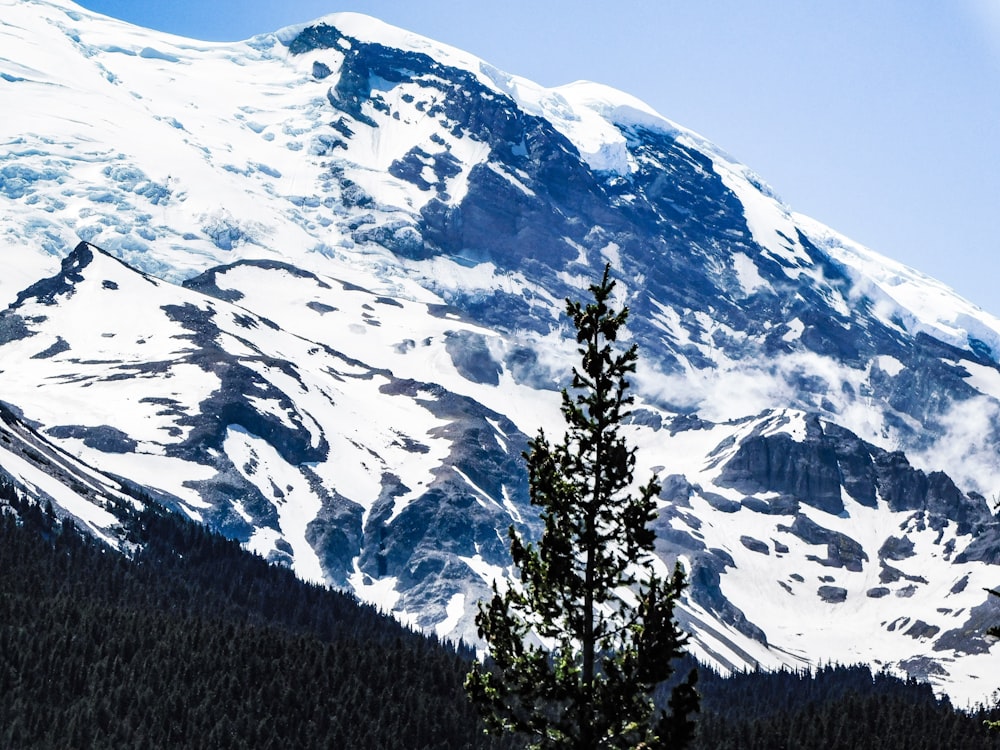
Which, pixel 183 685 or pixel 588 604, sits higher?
pixel 588 604

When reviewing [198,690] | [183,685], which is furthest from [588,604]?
[183,685]

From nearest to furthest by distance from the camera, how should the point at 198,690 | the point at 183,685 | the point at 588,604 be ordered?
the point at 588,604 < the point at 183,685 < the point at 198,690

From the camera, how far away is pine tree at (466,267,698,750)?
38.9 meters

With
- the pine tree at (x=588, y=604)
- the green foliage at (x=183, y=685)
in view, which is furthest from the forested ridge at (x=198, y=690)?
the pine tree at (x=588, y=604)

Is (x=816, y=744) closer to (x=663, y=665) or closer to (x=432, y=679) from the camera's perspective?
(x=432, y=679)

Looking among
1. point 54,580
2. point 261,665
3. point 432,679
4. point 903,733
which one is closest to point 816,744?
point 903,733

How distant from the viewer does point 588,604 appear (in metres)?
40.3

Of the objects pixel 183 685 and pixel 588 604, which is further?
pixel 183 685

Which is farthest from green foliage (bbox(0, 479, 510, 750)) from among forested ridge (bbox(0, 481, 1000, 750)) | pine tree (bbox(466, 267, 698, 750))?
pine tree (bbox(466, 267, 698, 750))

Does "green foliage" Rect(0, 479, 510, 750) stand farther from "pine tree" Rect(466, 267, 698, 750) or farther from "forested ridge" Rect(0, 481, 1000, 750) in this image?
"pine tree" Rect(466, 267, 698, 750)

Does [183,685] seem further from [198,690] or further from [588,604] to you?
[588,604]

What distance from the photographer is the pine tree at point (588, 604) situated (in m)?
38.9

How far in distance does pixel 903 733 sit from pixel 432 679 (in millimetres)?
65185

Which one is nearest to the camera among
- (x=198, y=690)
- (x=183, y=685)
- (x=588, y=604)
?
(x=588, y=604)
